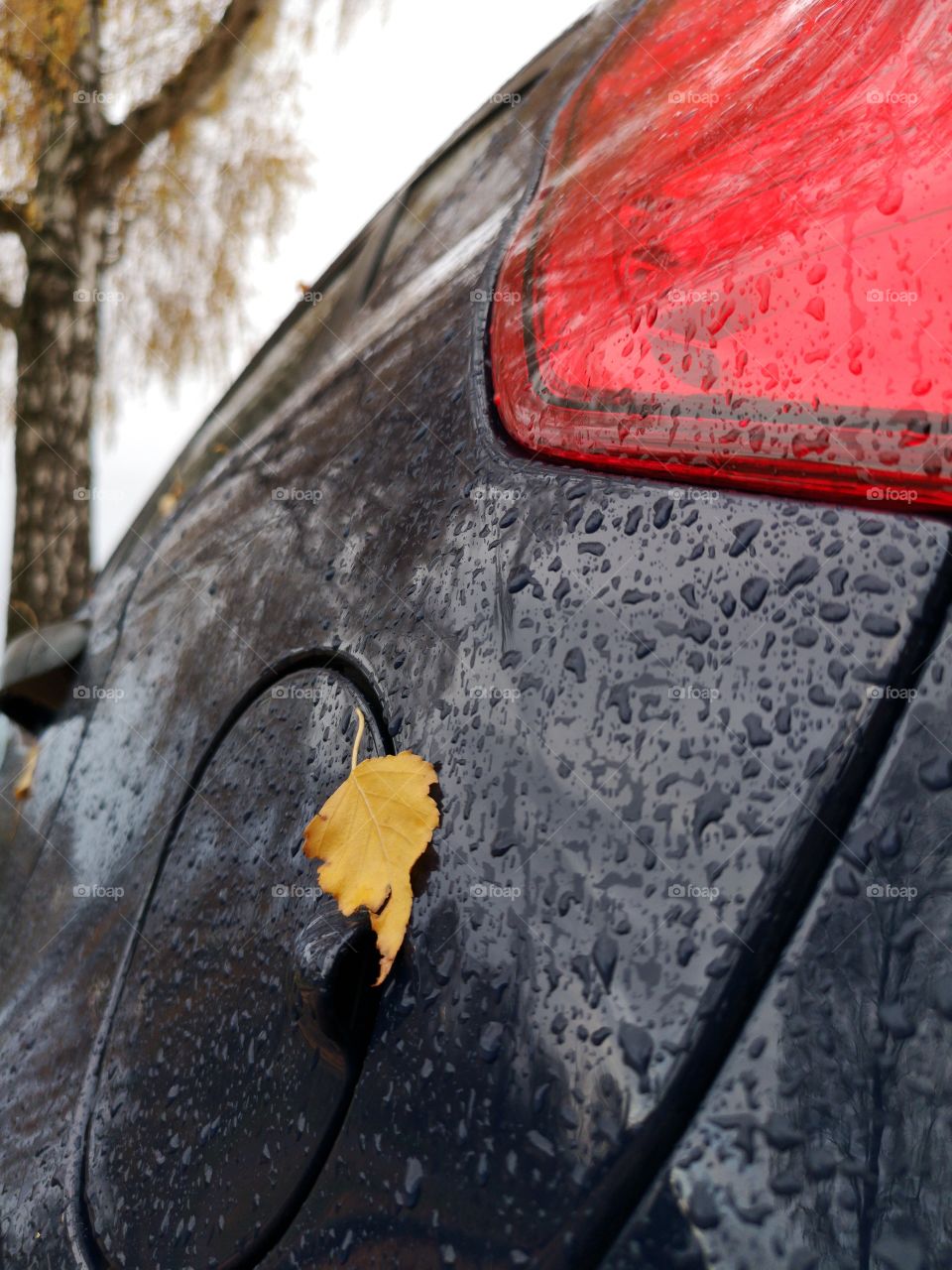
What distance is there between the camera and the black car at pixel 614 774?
628mm

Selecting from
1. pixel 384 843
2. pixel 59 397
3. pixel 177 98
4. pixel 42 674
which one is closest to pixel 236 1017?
pixel 384 843

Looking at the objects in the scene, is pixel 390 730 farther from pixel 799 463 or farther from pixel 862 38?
Answer: pixel 862 38

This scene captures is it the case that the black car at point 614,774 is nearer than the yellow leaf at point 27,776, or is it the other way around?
the black car at point 614,774

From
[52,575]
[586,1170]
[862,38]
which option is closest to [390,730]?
[586,1170]

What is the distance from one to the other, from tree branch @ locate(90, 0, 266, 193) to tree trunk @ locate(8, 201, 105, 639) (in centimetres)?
31

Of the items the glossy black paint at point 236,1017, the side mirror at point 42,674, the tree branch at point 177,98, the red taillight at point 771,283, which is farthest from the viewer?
the tree branch at point 177,98

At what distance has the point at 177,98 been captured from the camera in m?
6.59

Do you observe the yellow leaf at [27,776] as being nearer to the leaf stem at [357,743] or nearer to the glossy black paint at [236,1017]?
the glossy black paint at [236,1017]

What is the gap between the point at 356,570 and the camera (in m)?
1.04

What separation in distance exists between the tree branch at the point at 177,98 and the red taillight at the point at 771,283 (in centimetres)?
649

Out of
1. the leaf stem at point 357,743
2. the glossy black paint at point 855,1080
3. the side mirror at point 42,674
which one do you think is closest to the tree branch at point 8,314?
the side mirror at point 42,674

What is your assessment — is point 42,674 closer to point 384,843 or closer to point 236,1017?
point 236,1017

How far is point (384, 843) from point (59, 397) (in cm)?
651

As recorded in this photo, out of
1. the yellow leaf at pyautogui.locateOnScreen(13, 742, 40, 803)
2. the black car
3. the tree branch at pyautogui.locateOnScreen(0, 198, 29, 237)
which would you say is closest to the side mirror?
the yellow leaf at pyautogui.locateOnScreen(13, 742, 40, 803)
